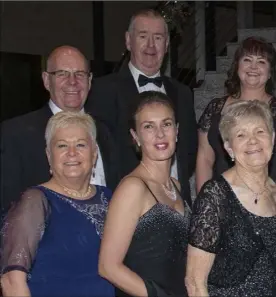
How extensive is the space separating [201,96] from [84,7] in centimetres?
293

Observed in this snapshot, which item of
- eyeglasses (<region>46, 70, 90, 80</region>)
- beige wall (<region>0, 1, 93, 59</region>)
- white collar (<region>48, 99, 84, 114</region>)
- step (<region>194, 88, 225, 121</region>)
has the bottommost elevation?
white collar (<region>48, 99, 84, 114</region>)

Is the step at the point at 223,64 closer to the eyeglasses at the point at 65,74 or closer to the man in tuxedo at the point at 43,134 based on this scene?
the man in tuxedo at the point at 43,134

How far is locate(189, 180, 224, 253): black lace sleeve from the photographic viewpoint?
2.54m

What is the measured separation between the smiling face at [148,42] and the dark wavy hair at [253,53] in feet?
1.65

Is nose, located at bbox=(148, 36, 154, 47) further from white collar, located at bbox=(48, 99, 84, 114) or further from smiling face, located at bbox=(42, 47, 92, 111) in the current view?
white collar, located at bbox=(48, 99, 84, 114)

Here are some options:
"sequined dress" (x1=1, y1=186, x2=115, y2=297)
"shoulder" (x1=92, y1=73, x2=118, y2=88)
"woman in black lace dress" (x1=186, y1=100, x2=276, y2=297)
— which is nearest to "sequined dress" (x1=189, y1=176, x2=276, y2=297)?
"woman in black lace dress" (x1=186, y1=100, x2=276, y2=297)

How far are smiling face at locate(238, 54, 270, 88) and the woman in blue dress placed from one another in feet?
3.94

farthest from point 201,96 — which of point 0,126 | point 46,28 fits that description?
point 0,126

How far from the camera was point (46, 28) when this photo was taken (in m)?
8.56

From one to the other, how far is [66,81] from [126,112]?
21.4 inches

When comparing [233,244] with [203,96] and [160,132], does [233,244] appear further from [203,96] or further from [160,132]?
[203,96]

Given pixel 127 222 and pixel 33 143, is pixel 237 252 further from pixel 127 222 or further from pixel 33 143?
pixel 33 143

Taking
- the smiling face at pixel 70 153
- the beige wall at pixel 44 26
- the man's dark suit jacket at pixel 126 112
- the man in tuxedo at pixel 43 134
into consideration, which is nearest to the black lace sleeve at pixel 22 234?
the smiling face at pixel 70 153

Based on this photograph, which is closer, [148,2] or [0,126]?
[0,126]
